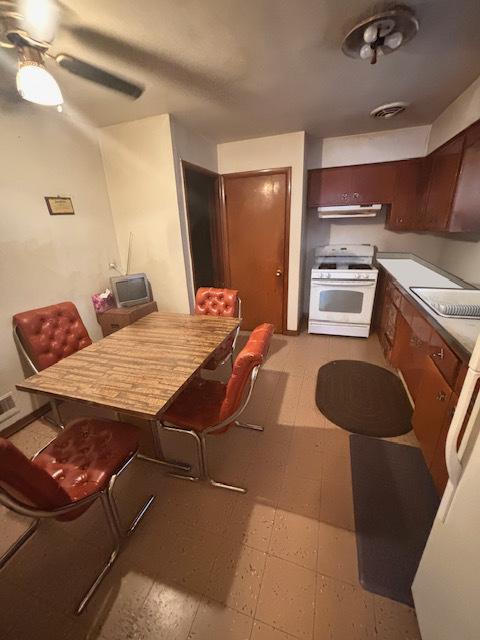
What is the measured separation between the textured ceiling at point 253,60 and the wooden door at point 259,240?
28.0 inches

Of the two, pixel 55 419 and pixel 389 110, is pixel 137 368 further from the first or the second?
pixel 389 110

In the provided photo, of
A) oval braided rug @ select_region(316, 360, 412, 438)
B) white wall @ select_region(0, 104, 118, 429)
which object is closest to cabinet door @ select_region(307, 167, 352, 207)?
oval braided rug @ select_region(316, 360, 412, 438)

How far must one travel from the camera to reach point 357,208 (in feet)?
10.0

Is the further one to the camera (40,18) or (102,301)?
(102,301)

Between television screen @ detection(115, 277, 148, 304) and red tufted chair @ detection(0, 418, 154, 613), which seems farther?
television screen @ detection(115, 277, 148, 304)

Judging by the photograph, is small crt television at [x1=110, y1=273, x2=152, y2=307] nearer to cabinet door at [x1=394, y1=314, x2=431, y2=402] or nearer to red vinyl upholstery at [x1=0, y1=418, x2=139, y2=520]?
red vinyl upholstery at [x1=0, y1=418, x2=139, y2=520]

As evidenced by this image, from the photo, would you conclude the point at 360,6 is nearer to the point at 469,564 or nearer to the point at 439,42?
the point at 439,42

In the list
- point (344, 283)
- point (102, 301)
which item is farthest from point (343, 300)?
point (102, 301)

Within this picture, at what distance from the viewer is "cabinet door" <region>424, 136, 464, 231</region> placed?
2100 millimetres

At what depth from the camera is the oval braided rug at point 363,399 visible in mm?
1944

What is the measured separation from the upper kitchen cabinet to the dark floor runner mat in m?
2.65

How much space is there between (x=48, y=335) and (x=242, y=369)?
5.44 feet

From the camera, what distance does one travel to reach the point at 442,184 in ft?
7.64

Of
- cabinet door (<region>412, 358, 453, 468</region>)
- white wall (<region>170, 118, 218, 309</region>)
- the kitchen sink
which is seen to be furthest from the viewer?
white wall (<region>170, 118, 218, 309</region>)
